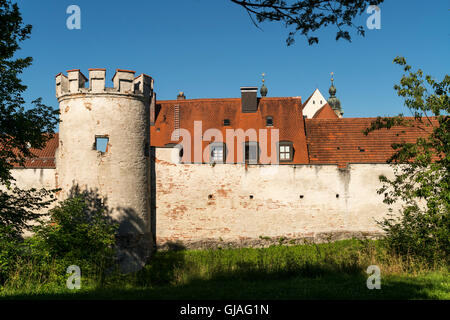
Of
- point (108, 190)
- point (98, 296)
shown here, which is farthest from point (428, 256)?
point (108, 190)

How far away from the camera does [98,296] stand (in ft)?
23.7

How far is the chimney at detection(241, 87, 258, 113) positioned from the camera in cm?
2403

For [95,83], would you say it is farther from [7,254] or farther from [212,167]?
[7,254]

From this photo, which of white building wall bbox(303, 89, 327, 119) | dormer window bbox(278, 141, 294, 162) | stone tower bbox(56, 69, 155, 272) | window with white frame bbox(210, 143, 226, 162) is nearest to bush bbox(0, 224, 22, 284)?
stone tower bbox(56, 69, 155, 272)

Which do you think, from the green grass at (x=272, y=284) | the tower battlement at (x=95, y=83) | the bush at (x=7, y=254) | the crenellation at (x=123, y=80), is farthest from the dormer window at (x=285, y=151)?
the bush at (x=7, y=254)

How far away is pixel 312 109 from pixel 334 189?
32.1 m

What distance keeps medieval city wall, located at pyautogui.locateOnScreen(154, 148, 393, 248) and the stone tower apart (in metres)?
2.42

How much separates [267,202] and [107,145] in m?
7.50

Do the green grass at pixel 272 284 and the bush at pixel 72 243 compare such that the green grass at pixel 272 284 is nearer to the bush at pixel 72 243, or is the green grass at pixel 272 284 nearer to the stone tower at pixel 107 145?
the bush at pixel 72 243

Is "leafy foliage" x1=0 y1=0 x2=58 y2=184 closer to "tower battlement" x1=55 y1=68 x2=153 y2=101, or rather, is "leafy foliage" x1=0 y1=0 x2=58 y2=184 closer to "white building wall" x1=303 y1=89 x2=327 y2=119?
"tower battlement" x1=55 y1=68 x2=153 y2=101

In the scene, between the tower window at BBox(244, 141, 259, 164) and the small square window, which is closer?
the tower window at BBox(244, 141, 259, 164)

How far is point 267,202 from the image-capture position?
1822cm

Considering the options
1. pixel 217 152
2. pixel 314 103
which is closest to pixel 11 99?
pixel 217 152

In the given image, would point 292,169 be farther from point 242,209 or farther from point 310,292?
point 310,292
